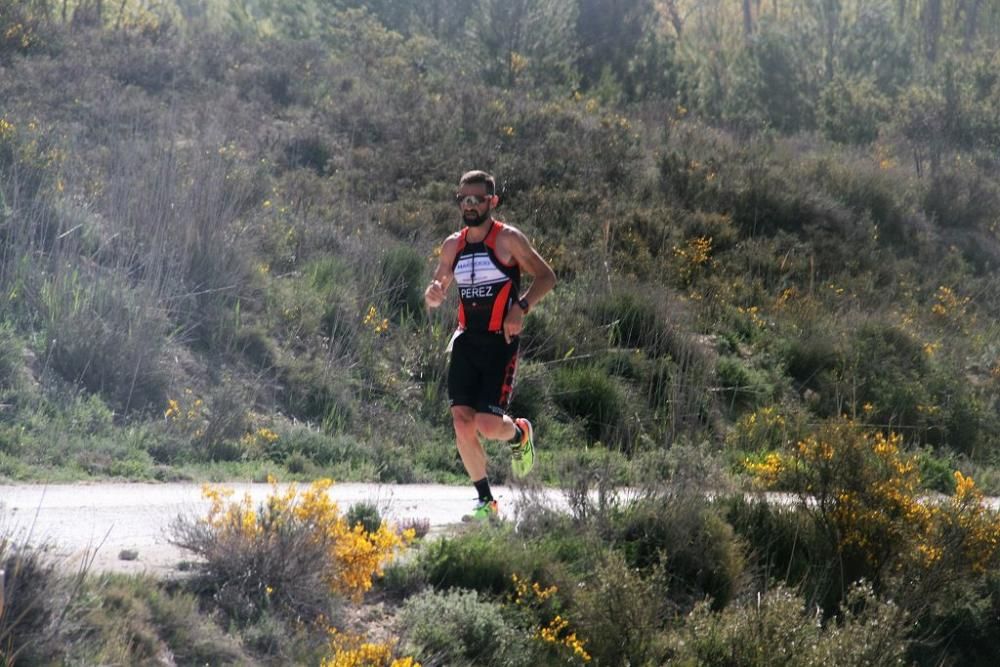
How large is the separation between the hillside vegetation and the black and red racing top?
1316 mm

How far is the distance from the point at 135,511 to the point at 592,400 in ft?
24.6

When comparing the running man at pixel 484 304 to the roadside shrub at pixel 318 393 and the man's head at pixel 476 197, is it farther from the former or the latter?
the roadside shrub at pixel 318 393

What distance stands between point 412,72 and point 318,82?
2.33m

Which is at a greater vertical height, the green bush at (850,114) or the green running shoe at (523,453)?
the green bush at (850,114)

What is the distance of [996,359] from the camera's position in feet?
63.9

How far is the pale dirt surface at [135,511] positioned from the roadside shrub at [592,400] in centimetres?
377

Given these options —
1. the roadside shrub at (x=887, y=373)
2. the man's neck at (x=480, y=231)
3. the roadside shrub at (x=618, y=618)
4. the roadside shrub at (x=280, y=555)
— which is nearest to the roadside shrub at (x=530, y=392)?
the roadside shrub at (x=887, y=373)

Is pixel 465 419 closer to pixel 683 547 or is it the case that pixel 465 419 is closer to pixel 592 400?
pixel 683 547

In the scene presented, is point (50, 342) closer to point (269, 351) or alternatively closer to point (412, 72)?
point (269, 351)

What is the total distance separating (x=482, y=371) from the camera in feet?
27.0

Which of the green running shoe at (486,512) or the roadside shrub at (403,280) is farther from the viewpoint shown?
the roadside shrub at (403,280)

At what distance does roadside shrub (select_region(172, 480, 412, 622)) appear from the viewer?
21.6 ft

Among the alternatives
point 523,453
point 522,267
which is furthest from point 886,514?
point 522,267

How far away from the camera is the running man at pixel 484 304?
8000 mm
